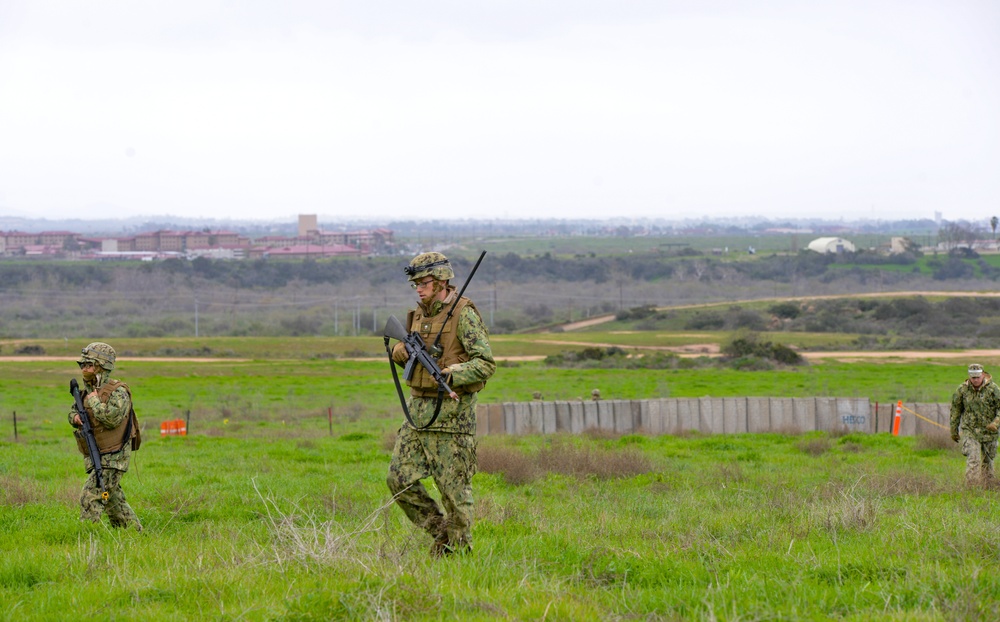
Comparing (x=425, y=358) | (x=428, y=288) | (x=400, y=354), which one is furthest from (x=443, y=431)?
(x=428, y=288)

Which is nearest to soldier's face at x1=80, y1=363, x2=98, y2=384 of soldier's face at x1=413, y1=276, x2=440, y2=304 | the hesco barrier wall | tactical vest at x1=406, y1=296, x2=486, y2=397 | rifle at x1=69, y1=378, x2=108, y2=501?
rifle at x1=69, y1=378, x2=108, y2=501

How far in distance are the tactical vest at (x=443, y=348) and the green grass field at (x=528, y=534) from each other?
879 millimetres

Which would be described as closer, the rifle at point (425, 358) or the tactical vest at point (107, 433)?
the rifle at point (425, 358)

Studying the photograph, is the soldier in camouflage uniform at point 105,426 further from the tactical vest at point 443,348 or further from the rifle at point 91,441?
the tactical vest at point 443,348

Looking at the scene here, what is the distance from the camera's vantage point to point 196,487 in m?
12.1

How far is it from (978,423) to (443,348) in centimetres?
818

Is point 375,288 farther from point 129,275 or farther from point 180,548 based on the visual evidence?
point 180,548

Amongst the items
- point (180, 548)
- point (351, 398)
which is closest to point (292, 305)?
point (351, 398)

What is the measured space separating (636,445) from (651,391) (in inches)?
485

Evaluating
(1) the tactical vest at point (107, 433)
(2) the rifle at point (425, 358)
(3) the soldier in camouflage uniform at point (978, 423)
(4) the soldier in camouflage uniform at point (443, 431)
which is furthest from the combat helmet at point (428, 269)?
(3) the soldier in camouflage uniform at point (978, 423)

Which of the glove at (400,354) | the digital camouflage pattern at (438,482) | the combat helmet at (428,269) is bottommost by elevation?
the digital camouflage pattern at (438,482)

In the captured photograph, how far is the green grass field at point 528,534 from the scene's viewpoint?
5625 millimetres

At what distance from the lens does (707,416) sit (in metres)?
21.0

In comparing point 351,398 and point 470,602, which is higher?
point 470,602
